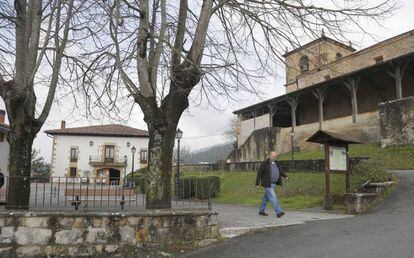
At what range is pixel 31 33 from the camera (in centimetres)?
898

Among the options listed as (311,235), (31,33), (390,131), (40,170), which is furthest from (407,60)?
(40,170)

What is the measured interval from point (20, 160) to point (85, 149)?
5026cm

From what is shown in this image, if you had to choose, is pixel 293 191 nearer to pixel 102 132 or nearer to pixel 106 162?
pixel 106 162

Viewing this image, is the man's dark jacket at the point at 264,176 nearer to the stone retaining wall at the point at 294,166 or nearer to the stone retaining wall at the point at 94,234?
the stone retaining wall at the point at 94,234

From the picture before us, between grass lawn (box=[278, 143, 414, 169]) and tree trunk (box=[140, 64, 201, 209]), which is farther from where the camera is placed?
grass lawn (box=[278, 143, 414, 169])

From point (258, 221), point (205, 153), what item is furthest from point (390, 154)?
point (205, 153)

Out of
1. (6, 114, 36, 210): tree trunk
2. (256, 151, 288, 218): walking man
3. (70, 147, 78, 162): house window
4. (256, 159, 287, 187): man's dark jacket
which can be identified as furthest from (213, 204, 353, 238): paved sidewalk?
(70, 147, 78, 162): house window

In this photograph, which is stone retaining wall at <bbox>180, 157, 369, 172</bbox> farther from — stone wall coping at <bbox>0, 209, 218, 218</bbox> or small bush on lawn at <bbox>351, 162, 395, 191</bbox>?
stone wall coping at <bbox>0, 209, 218, 218</bbox>

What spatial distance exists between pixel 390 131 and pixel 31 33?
64.8ft

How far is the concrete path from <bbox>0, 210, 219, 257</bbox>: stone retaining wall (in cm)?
56

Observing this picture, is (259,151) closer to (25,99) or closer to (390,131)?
(390,131)

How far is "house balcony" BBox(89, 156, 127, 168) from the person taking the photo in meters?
56.4

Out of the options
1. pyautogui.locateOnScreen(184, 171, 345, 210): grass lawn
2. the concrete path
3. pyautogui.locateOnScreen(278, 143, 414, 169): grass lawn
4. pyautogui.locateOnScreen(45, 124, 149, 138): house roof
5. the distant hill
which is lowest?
the concrete path

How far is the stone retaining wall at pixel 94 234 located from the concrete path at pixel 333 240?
56cm
